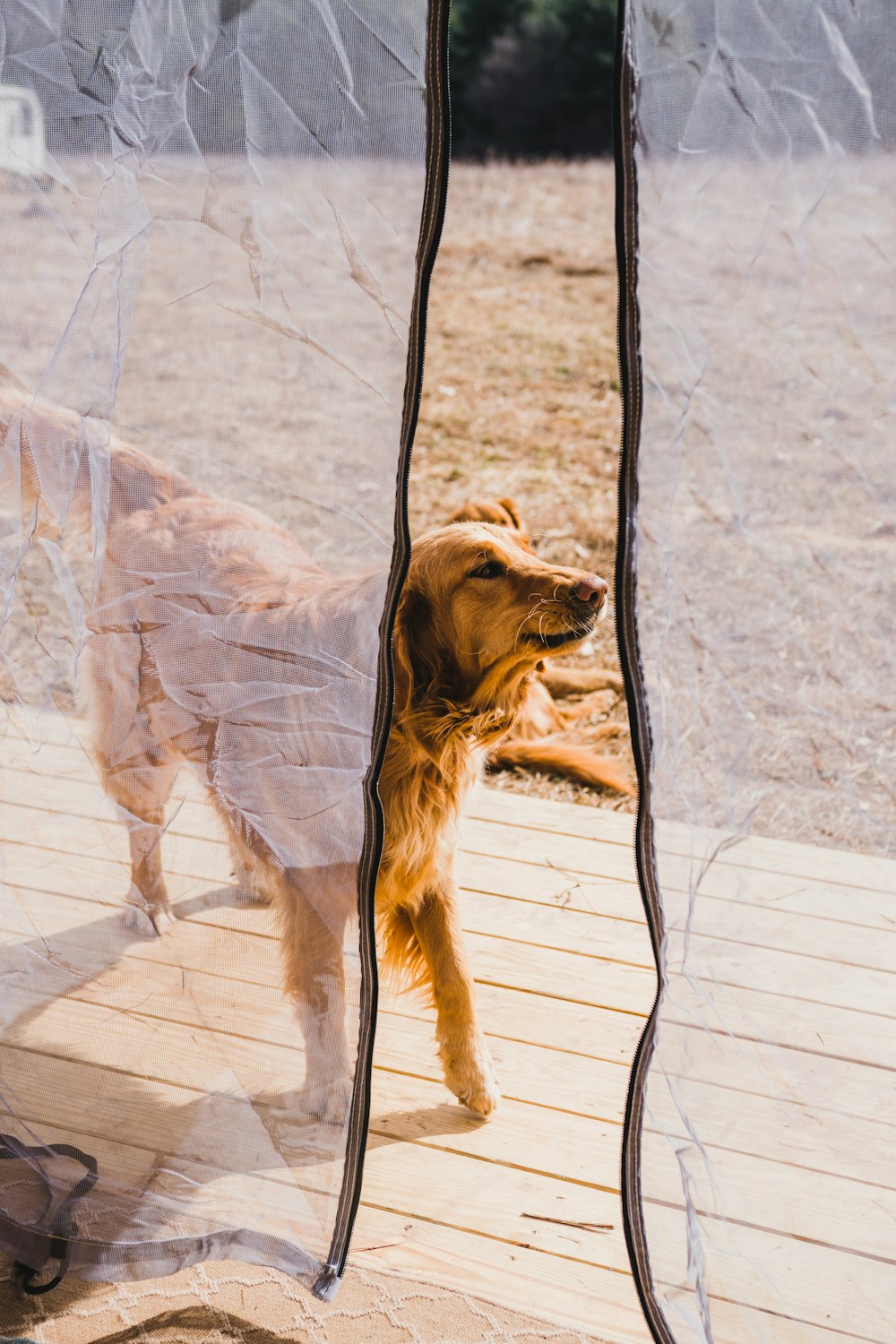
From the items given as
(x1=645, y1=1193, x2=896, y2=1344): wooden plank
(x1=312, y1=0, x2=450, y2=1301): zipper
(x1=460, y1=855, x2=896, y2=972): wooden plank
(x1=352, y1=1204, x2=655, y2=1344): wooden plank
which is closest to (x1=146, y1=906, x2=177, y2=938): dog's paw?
(x1=312, y1=0, x2=450, y2=1301): zipper

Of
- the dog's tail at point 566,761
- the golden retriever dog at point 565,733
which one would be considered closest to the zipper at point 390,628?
the golden retriever dog at point 565,733

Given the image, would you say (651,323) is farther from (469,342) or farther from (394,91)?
(469,342)

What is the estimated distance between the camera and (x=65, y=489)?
1.63 m

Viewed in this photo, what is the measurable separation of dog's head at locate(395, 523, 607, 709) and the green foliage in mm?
11684

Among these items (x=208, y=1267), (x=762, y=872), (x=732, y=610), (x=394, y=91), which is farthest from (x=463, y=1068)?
(x=394, y=91)

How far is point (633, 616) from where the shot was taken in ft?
4.47

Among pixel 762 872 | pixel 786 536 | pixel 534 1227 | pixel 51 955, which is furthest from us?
pixel 534 1227

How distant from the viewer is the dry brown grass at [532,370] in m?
6.06

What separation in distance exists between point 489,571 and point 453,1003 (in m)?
0.86

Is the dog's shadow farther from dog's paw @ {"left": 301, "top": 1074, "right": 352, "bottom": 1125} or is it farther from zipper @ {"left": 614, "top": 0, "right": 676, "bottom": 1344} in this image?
zipper @ {"left": 614, "top": 0, "right": 676, "bottom": 1344}

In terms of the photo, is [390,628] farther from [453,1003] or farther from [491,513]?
[491,513]

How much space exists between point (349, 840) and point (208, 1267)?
2.65 ft

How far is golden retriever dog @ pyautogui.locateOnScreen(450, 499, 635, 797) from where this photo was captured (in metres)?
3.65

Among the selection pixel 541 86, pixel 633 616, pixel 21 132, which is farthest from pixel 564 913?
pixel 541 86
